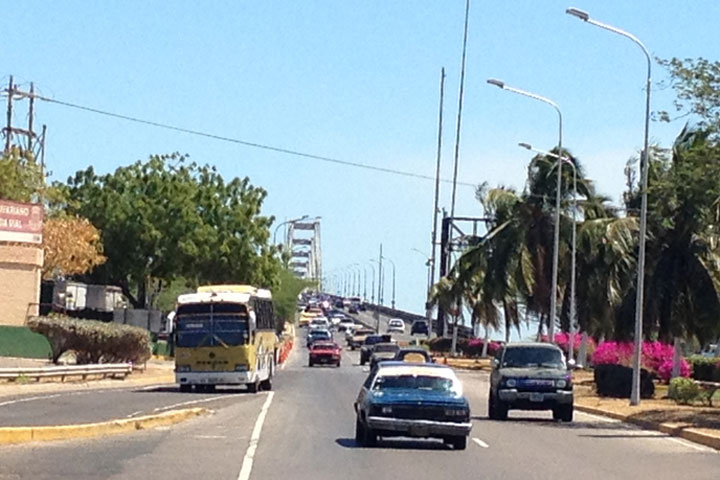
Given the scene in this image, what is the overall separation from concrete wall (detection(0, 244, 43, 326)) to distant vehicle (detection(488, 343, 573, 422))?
101 feet

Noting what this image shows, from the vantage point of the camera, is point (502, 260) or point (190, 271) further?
point (190, 271)

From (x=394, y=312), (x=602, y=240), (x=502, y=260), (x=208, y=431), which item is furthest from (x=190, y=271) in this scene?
(x=394, y=312)

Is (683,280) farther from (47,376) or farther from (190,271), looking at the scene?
→ (190,271)

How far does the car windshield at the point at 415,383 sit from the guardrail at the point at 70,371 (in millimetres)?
21379

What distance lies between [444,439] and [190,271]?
5351cm

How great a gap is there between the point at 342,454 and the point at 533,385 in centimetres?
1124

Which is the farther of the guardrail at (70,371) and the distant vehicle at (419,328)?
the distant vehicle at (419,328)

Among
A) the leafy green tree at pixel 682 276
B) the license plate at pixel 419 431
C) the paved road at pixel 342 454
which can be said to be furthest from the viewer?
the leafy green tree at pixel 682 276

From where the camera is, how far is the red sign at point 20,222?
57125 millimetres

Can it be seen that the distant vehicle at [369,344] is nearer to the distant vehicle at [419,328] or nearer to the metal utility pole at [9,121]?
the metal utility pole at [9,121]

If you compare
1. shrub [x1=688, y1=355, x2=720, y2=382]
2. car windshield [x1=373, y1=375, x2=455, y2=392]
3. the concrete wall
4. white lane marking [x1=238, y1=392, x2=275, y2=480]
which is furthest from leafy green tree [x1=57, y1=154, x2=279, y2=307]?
car windshield [x1=373, y1=375, x2=455, y2=392]

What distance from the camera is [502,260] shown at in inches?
2734

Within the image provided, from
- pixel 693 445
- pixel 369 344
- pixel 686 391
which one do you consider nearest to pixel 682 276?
pixel 686 391

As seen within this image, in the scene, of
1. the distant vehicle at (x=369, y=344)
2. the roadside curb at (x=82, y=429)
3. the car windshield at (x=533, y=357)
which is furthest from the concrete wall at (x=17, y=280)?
the roadside curb at (x=82, y=429)
